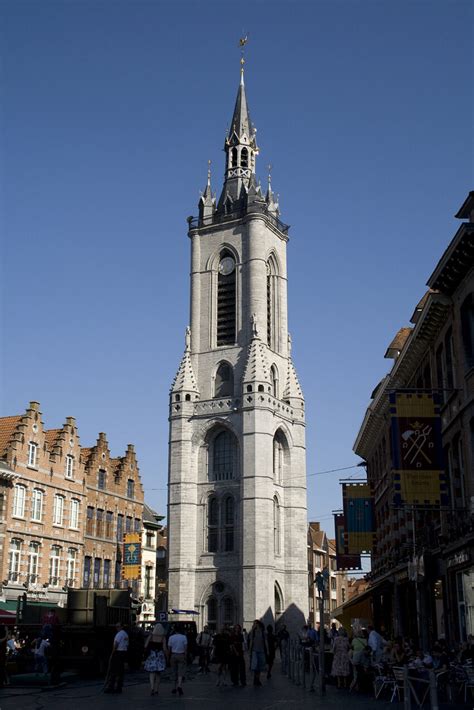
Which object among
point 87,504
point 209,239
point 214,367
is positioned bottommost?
point 87,504

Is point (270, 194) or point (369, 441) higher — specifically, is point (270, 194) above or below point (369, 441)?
above

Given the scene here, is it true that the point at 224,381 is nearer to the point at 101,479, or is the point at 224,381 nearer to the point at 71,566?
the point at 101,479

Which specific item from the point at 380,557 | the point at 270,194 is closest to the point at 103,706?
the point at 380,557

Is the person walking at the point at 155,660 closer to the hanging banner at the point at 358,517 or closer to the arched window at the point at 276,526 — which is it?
the hanging banner at the point at 358,517

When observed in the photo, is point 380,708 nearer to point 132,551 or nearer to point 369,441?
point 369,441

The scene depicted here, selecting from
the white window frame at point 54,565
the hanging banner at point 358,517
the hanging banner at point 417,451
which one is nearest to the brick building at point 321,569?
the white window frame at point 54,565

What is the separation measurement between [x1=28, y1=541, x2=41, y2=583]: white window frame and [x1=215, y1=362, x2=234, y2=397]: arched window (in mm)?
24363

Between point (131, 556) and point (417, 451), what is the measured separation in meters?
28.2

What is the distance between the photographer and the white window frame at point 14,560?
40.3m

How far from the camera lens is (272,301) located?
68.1 meters

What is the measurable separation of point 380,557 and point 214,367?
2772 centimetres

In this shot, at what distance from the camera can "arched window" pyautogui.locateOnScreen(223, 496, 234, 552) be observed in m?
59.9

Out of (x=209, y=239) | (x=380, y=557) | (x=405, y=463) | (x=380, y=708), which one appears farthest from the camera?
(x=209, y=239)

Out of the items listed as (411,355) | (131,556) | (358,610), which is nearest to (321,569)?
(131,556)
